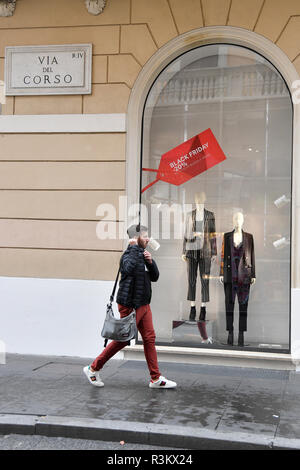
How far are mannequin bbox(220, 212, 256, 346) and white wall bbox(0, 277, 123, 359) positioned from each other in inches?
67.5

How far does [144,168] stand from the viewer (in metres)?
8.53

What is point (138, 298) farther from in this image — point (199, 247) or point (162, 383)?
point (199, 247)

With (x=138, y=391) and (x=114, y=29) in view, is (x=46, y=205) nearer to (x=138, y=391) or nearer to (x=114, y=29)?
(x=114, y=29)

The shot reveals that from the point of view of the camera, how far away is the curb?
4820 millimetres

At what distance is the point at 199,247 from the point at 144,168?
4.71 feet

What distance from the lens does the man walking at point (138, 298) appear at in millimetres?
6445

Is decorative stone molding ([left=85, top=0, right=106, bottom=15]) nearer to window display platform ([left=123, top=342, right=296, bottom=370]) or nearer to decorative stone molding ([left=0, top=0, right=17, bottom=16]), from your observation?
decorative stone molding ([left=0, top=0, right=17, bottom=16])

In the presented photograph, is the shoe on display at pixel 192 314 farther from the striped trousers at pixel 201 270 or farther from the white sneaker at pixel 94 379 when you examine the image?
the white sneaker at pixel 94 379

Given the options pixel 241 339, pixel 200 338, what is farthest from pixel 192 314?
pixel 241 339
